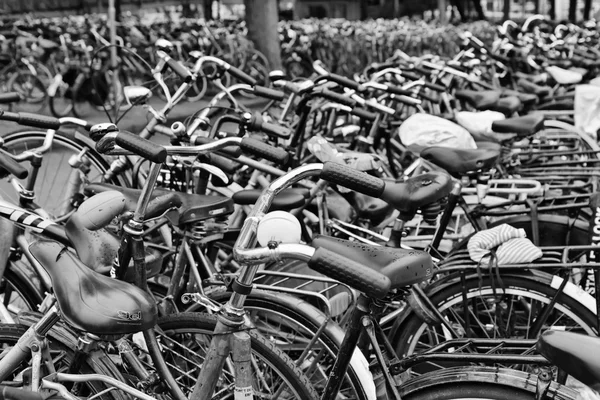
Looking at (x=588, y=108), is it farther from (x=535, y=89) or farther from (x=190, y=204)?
(x=190, y=204)

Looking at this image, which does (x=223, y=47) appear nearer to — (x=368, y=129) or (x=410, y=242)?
(x=368, y=129)

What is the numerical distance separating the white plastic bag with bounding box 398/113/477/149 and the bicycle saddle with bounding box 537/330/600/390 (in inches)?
91.4

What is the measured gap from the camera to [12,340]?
2.42 m

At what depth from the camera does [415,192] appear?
2277mm

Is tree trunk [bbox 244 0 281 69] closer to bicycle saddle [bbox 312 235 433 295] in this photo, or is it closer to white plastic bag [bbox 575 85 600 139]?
white plastic bag [bbox 575 85 600 139]

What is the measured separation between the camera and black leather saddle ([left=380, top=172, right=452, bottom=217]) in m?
2.17

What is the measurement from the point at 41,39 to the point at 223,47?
2833 millimetres

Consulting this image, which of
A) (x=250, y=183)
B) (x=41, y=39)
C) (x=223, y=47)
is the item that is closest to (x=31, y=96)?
(x=41, y=39)

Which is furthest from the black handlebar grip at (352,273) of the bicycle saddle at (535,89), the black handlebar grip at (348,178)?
the bicycle saddle at (535,89)

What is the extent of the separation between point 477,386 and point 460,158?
164 cm

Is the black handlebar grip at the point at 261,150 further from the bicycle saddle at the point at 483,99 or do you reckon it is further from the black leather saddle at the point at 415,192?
the bicycle saddle at the point at 483,99

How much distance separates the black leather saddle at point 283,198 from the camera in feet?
10.4

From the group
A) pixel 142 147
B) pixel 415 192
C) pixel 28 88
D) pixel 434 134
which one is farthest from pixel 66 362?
pixel 28 88

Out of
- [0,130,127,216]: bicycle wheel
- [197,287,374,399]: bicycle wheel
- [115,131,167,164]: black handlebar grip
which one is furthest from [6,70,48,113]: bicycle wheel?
[115,131,167,164]: black handlebar grip
